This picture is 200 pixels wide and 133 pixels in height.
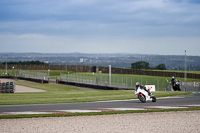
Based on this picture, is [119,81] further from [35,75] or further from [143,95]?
[143,95]

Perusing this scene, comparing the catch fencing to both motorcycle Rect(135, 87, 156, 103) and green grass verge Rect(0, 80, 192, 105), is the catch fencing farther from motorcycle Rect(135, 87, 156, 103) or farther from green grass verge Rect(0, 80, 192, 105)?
motorcycle Rect(135, 87, 156, 103)

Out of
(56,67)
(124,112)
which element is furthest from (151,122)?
(56,67)

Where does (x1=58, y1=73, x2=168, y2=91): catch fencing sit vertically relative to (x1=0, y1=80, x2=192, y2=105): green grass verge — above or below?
above

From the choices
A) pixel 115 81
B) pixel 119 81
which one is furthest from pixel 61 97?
pixel 115 81

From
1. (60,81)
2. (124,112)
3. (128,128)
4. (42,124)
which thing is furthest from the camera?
(60,81)

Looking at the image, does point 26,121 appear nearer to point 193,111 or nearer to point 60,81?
point 193,111

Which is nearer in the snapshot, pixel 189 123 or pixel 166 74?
pixel 189 123

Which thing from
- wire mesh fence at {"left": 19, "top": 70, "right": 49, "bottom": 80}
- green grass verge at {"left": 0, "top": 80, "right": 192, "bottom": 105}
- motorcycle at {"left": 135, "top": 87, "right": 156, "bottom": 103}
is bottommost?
green grass verge at {"left": 0, "top": 80, "right": 192, "bottom": 105}

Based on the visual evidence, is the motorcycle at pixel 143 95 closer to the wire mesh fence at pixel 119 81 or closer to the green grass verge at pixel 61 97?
the green grass verge at pixel 61 97

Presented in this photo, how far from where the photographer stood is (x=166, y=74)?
315 ft

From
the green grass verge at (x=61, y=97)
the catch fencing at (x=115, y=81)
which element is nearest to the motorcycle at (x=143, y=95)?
the green grass verge at (x=61, y=97)

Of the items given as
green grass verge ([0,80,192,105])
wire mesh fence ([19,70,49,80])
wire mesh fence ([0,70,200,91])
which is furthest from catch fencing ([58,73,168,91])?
green grass verge ([0,80,192,105])

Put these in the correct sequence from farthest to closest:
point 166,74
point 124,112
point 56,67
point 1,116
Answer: point 56,67
point 166,74
point 124,112
point 1,116

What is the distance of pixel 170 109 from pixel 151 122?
15.8 feet
